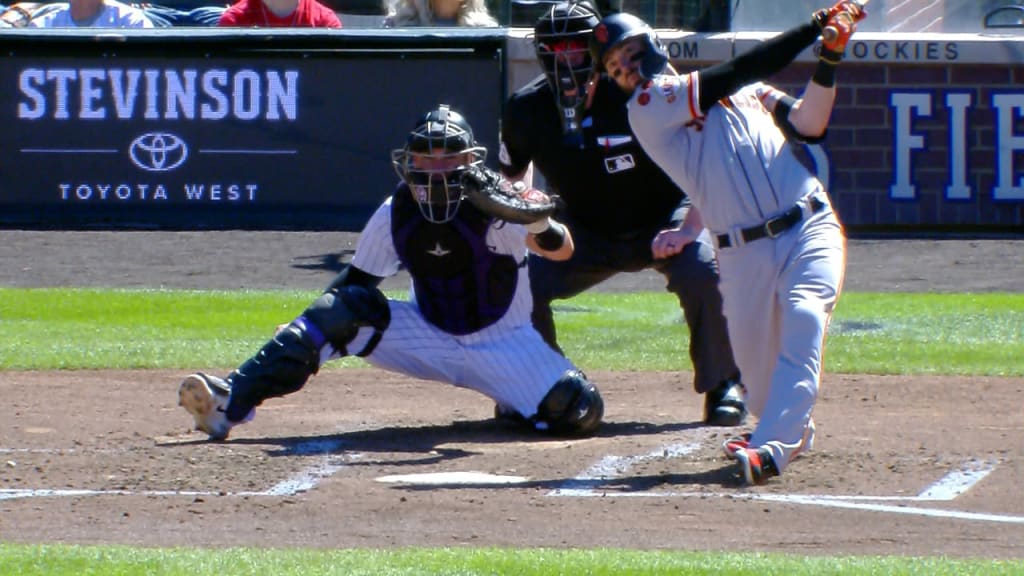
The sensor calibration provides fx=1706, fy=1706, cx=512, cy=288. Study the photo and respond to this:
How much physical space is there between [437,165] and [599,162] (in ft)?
3.81

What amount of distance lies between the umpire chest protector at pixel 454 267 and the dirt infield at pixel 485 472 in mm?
507

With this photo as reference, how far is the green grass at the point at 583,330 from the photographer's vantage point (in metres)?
9.09

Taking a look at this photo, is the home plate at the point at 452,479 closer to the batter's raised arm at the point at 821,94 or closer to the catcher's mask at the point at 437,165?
the catcher's mask at the point at 437,165

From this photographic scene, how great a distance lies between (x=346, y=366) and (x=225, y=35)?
16.3ft

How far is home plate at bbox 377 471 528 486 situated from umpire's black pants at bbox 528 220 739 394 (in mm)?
1268

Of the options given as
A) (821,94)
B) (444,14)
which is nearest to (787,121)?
(821,94)

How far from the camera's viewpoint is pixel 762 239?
5.85 m

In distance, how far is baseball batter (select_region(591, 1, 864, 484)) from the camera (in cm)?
568

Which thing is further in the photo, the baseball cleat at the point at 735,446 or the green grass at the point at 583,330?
the green grass at the point at 583,330

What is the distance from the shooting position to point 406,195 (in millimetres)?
6809

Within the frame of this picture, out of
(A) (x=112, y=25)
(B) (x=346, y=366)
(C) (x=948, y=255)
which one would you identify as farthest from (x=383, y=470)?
(A) (x=112, y=25)

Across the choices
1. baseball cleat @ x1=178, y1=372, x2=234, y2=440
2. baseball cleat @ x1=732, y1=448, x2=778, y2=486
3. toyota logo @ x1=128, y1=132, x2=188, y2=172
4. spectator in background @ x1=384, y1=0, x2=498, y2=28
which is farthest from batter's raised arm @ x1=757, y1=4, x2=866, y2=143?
toyota logo @ x1=128, y1=132, x2=188, y2=172

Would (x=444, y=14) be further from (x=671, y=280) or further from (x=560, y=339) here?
(x=671, y=280)

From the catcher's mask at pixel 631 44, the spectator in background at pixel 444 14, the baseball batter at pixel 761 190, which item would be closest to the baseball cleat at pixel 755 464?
the baseball batter at pixel 761 190
